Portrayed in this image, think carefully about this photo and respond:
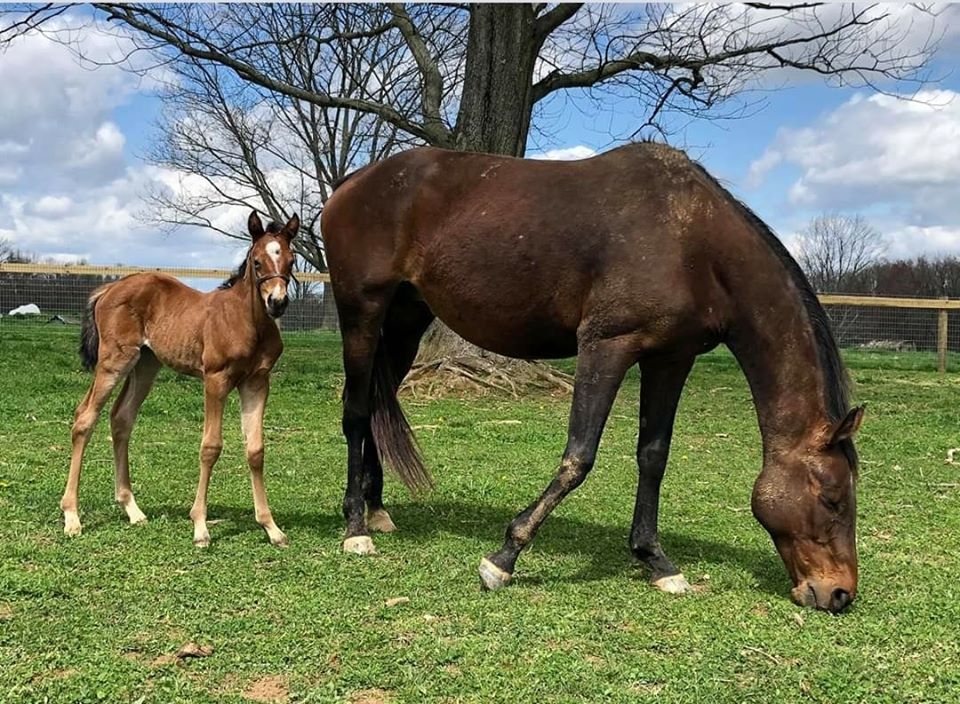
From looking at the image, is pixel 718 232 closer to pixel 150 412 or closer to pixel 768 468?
pixel 768 468

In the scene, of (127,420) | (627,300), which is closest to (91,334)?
(127,420)

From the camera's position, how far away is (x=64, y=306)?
760 inches

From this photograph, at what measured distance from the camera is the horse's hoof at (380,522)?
206 inches

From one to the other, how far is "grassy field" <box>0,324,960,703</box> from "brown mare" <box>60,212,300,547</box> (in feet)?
0.99

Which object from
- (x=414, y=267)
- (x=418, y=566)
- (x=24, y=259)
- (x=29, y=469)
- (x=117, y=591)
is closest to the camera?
(x=117, y=591)

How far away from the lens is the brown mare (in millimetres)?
4680

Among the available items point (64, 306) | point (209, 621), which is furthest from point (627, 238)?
point (64, 306)

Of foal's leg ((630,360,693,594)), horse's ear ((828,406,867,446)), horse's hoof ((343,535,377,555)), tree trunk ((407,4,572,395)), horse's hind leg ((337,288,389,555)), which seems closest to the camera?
horse's ear ((828,406,867,446))

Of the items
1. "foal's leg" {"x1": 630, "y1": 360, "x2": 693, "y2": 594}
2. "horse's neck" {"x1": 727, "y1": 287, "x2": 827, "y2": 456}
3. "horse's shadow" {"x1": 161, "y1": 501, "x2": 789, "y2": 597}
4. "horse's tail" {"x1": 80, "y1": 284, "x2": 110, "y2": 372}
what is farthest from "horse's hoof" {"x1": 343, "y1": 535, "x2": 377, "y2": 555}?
"horse's neck" {"x1": 727, "y1": 287, "x2": 827, "y2": 456}

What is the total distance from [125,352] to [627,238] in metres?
3.11

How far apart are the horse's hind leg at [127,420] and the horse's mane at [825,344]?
3882 millimetres

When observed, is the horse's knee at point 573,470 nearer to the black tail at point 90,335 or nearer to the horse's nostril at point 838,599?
the horse's nostril at point 838,599

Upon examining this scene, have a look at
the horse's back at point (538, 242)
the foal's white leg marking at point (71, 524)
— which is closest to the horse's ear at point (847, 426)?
the horse's back at point (538, 242)

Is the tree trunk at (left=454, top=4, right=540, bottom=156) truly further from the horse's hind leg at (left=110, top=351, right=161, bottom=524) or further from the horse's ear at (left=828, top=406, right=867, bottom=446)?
the horse's ear at (left=828, top=406, right=867, bottom=446)
